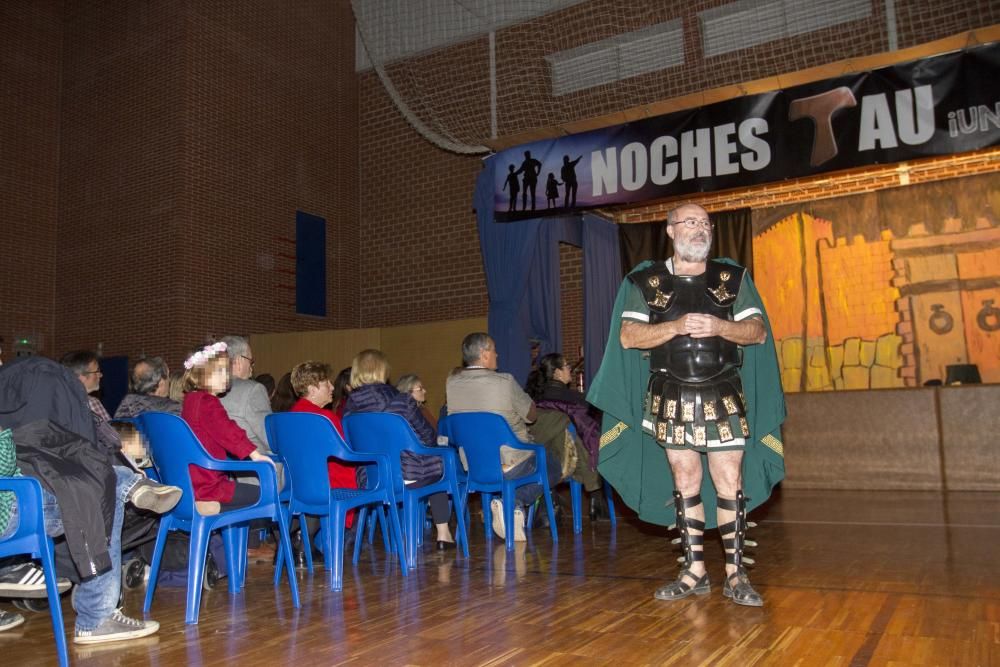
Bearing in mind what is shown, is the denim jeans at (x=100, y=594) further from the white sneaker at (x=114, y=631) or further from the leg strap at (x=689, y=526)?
the leg strap at (x=689, y=526)

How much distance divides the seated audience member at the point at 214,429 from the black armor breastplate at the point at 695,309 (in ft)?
5.22

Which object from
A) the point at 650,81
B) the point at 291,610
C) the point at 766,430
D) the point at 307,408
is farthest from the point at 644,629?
the point at 650,81

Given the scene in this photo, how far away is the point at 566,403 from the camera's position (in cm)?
547

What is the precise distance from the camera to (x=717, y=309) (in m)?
3.08

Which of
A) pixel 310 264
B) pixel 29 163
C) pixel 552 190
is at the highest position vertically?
pixel 29 163

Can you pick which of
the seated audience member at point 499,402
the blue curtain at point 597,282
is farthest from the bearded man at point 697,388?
the blue curtain at point 597,282

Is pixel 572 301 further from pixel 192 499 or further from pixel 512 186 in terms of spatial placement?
pixel 192 499

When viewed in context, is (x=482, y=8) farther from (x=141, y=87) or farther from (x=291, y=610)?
(x=291, y=610)

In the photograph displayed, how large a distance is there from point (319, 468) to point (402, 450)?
22.1 inches

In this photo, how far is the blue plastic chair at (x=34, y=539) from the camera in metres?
2.32

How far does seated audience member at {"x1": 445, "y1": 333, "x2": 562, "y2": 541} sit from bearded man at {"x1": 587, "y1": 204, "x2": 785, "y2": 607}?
1.29 meters

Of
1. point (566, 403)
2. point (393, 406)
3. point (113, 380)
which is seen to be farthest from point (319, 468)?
point (113, 380)

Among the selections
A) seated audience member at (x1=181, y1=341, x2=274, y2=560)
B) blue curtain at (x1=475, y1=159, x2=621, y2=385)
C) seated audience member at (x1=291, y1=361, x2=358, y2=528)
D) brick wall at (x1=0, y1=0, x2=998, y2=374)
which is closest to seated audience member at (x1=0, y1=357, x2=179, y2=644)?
seated audience member at (x1=181, y1=341, x2=274, y2=560)

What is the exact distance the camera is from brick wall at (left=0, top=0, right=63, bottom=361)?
10766 millimetres
